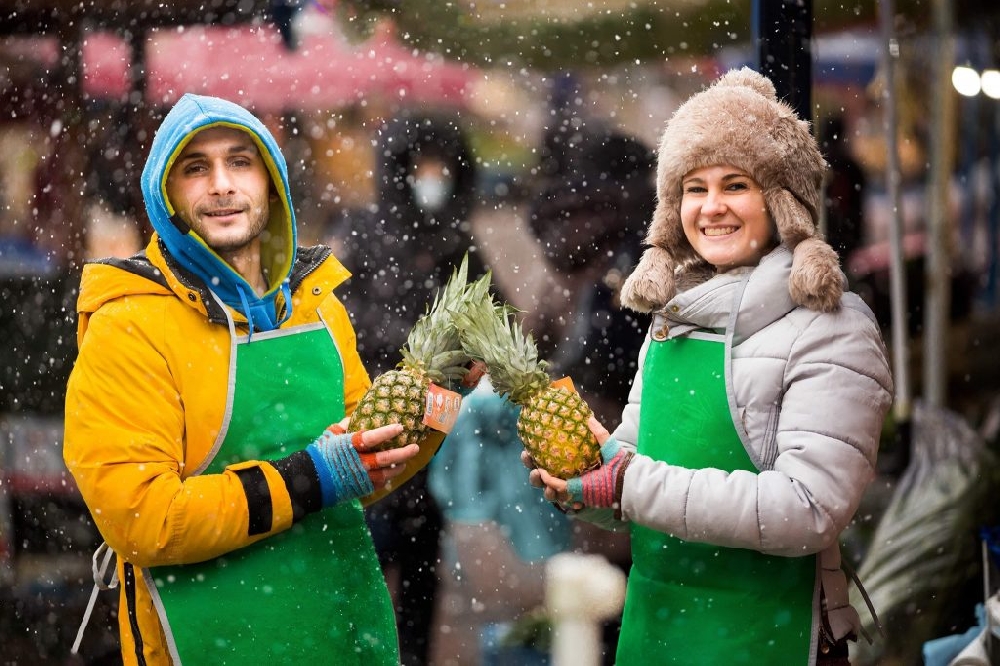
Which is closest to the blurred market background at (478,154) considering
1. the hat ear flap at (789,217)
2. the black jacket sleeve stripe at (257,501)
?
the hat ear flap at (789,217)

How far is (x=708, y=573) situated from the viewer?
2293mm

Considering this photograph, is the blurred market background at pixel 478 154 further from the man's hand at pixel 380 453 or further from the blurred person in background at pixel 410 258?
the man's hand at pixel 380 453

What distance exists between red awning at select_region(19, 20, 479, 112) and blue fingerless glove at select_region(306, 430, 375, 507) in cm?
113

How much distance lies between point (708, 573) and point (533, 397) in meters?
0.54

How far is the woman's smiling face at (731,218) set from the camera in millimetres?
2211

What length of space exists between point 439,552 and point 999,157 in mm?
2206

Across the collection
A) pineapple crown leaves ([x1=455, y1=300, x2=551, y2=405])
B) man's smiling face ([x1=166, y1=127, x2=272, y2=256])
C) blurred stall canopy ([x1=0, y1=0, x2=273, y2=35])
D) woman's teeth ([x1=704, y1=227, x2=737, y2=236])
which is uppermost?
blurred stall canopy ([x1=0, y1=0, x2=273, y2=35])

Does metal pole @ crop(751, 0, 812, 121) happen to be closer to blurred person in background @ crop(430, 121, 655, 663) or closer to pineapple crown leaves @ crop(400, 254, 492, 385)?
blurred person in background @ crop(430, 121, 655, 663)

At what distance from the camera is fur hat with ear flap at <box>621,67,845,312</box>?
2.10 meters

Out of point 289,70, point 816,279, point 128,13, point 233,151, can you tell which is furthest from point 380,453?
point 128,13

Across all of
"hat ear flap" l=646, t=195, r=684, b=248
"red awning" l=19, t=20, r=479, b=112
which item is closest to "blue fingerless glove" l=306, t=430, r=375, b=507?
"hat ear flap" l=646, t=195, r=684, b=248

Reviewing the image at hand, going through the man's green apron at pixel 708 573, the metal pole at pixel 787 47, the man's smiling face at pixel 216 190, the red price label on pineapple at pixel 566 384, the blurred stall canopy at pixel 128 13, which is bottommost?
the man's green apron at pixel 708 573

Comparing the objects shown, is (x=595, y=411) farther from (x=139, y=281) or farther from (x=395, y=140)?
(x=139, y=281)

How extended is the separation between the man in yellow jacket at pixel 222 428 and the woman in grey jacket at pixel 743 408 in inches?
21.8
